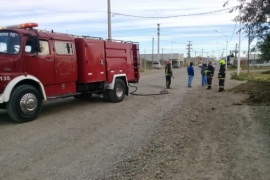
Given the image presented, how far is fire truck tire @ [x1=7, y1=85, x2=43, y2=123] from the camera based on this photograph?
30.9ft

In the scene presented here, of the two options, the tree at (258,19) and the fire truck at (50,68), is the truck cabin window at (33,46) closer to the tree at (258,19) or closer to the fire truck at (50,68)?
the fire truck at (50,68)

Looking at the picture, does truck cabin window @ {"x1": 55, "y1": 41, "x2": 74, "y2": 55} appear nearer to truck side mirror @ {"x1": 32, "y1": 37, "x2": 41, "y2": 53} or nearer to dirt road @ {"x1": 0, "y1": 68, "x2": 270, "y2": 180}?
truck side mirror @ {"x1": 32, "y1": 37, "x2": 41, "y2": 53}

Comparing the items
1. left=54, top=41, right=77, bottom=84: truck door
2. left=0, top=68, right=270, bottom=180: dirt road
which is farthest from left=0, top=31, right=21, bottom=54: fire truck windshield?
left=0, top=68, right=270, bottom=180: dirt road

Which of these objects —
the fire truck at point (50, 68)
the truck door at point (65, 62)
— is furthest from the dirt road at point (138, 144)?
the truck door at point (65, 62)

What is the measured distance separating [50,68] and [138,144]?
466 cm

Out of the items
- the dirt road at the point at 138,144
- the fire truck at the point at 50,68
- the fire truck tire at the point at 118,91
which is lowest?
the dirt road at the point at 138,144

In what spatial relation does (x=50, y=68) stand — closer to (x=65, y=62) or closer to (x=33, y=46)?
(x=65, y=62)

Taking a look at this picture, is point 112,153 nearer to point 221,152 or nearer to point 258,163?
point 221,152

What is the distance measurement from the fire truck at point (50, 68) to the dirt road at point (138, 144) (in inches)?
26.6

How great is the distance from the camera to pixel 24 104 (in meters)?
9.67

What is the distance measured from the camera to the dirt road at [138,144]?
5.63 meters

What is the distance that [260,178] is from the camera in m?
5.17

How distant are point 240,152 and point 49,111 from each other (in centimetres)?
708

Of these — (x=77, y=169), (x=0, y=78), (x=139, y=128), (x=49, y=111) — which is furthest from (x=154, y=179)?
(x=49, y=111)
